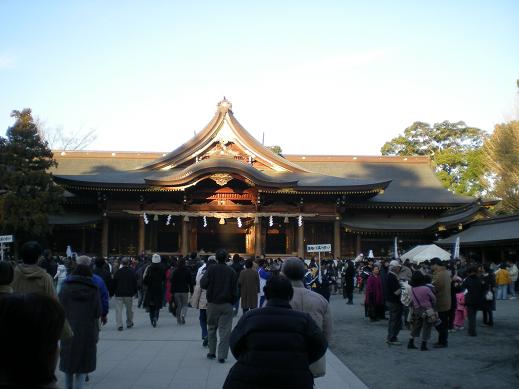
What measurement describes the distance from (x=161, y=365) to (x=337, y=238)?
2014 centimetres

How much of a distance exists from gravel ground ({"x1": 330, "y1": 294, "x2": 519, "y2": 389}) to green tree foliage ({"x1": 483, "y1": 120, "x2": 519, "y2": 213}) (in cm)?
2433

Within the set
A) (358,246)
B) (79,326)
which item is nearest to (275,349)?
(79,326)

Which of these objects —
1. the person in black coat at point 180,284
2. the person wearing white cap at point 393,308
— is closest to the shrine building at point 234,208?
the person in black coat at point 180,284

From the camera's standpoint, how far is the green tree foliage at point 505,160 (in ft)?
116

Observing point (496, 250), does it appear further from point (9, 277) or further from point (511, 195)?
point (9, 277)

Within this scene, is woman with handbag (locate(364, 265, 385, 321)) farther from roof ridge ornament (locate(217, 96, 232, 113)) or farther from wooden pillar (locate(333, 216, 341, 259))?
roof ridge ornament (locate(217, 96, 232, 113))

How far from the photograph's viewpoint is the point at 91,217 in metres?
28.2

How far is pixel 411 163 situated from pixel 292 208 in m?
13.2

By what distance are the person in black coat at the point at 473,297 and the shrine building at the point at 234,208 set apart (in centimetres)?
1440

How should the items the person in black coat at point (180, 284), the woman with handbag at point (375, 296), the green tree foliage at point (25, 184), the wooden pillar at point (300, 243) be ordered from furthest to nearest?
1. the wooden pillar at point (300, 243)
2. the green tree foliage at point (25, 184)
3. the woman with handbag at point (375, 296)
4. the person in black coat at point (180, 284)

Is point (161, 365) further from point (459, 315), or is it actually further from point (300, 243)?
point (300, 243)

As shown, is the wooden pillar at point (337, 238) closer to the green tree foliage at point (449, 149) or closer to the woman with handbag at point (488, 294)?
the woman with handbag at point (488, 294)

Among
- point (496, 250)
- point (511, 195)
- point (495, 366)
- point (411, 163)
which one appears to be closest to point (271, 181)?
point (496, 250)

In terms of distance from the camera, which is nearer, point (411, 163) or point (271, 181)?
point (271, 181)
